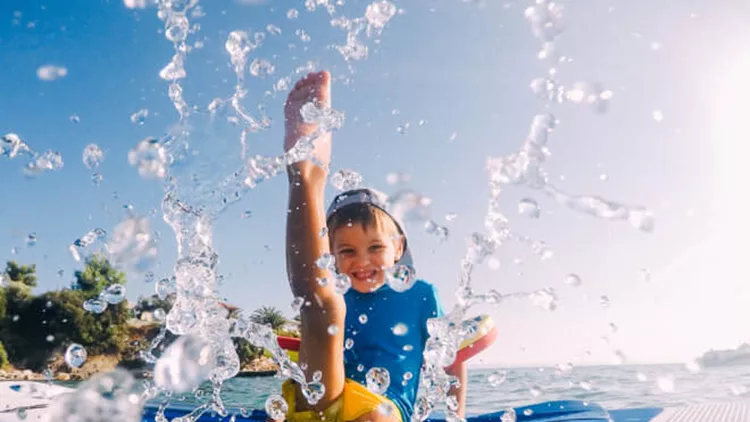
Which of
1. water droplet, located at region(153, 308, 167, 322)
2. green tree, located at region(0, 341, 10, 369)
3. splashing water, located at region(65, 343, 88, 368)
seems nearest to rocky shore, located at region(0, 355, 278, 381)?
green tree, located at region(0, 341, 10, 369)

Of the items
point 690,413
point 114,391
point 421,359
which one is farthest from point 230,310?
point 690,413

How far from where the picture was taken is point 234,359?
2.43 meters

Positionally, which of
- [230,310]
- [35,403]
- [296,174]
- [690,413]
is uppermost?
[296,174]

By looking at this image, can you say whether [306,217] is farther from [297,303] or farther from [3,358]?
[3,358]

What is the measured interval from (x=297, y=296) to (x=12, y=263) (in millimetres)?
19661

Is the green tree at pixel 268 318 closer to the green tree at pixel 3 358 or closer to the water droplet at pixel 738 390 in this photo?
the water droplet at pixel 738 390

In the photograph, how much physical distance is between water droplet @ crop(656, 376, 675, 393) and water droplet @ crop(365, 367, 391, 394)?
470 centimetres

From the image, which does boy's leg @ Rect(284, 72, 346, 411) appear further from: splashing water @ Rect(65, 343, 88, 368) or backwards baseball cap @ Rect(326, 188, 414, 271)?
splashing water @ Rect(65, 343, 88, 368)

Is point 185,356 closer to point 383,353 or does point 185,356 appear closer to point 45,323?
point 383,353

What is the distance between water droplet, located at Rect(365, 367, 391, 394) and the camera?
92.8 inches

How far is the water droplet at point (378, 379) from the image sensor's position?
2357 millimetres

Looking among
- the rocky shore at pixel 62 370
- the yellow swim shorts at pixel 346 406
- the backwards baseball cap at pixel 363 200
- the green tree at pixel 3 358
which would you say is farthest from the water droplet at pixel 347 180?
the green tree at pixel 3 358

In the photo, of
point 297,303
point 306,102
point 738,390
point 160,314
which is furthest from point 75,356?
point 738,390

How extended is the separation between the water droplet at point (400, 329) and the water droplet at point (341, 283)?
0.32 m
